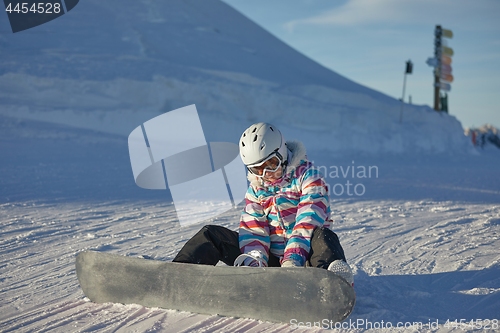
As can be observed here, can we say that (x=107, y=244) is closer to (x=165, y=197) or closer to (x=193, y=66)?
(x=165, y=197)

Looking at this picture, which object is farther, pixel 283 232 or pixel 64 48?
pixel 64 48

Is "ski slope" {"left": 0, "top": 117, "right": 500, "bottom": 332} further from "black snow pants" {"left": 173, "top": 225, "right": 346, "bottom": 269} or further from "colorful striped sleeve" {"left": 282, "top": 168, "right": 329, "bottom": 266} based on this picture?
"colorful striped sleeve" {"left": 282, "top": 168, "right": 329, "bottom": 266}

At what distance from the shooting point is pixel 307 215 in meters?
3.33

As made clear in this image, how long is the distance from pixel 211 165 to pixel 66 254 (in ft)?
21.3

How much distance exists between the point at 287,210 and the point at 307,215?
226 millimetres

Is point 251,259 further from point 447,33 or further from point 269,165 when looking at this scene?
point 447,33

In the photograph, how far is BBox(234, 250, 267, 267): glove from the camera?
10.9ft

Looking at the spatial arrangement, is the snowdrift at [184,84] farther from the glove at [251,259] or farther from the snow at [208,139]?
the glove at [251,259]

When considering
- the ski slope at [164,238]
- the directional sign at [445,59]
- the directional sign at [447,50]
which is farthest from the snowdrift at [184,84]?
the directional sign at [447,50]

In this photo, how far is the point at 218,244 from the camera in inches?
137

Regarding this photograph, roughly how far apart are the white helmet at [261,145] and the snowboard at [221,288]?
797 millimetres

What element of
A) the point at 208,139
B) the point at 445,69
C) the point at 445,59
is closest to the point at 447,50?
the point at 445,59

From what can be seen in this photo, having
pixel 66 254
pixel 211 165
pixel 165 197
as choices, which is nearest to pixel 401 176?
pixel 211 165

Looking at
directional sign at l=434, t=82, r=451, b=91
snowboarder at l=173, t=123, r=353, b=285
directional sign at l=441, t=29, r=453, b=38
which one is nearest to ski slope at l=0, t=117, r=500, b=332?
snowboarder at l=173, t=123, r=353, b=285
